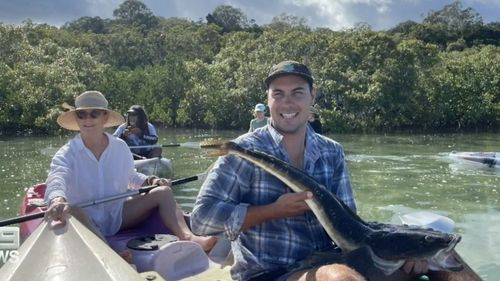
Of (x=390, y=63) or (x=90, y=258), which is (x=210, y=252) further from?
(x=390, y=63)

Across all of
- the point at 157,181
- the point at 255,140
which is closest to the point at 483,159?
the point at 157,181

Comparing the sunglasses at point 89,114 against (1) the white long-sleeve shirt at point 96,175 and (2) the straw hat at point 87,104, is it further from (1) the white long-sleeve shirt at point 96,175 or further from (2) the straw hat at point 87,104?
(1) the white long-sleeve shirt at point 96,175

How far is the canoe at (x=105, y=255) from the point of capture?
9.15ft

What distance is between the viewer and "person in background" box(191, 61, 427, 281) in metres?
2.82

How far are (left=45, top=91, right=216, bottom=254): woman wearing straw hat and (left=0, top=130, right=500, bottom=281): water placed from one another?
55.6 inches

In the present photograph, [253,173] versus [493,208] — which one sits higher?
[253,173]

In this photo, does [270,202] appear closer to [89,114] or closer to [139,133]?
[89,114]

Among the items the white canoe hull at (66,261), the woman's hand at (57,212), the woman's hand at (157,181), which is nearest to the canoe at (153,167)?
the woman's hand at (157,181)

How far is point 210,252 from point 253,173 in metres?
1.67

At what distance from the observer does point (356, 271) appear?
103 inches

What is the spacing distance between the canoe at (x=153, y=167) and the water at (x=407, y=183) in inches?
21.8

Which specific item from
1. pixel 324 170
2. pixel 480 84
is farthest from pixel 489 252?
pixel 480 84

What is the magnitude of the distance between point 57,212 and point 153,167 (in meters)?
5.73

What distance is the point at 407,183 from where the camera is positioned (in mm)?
12297
